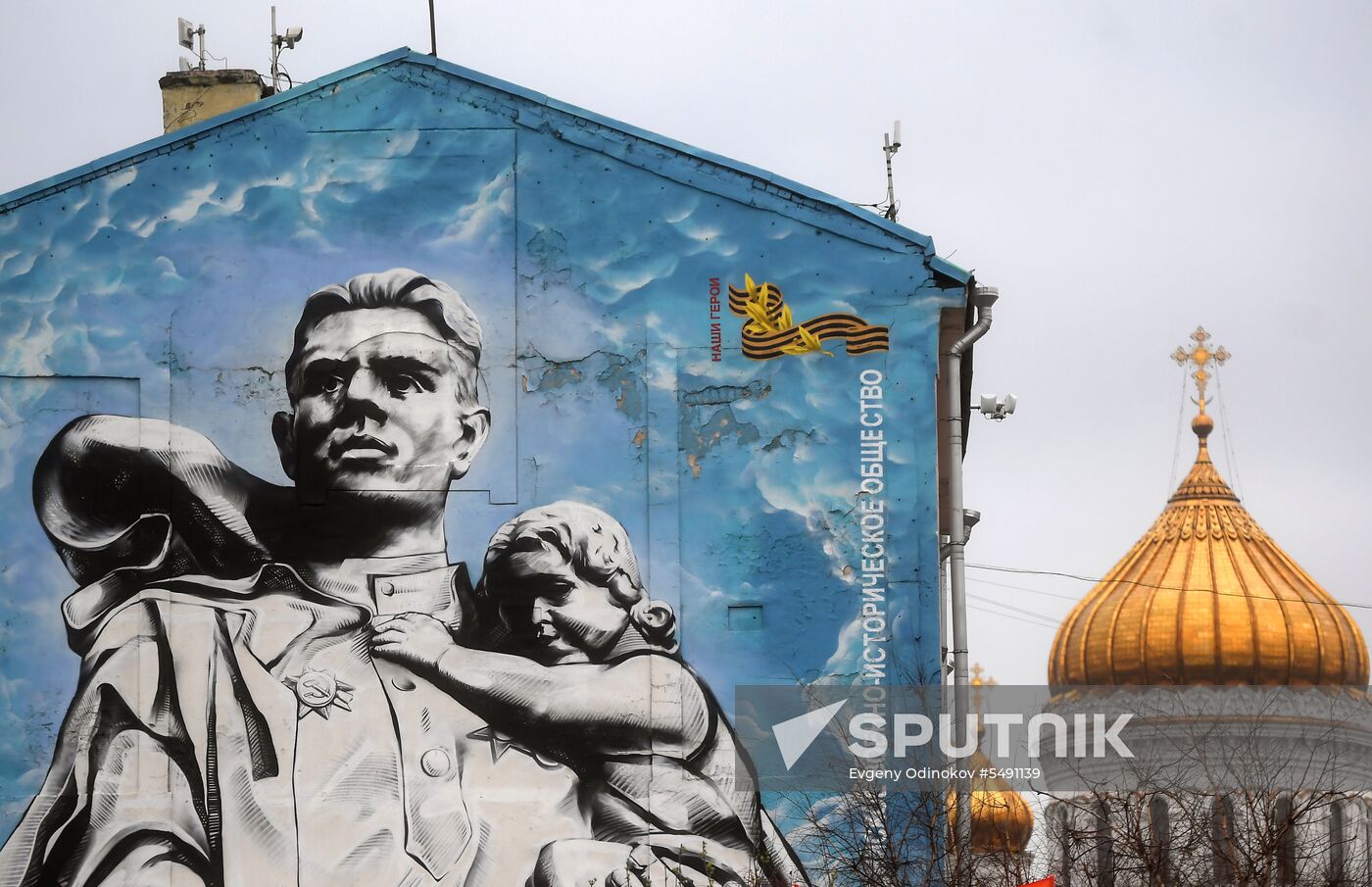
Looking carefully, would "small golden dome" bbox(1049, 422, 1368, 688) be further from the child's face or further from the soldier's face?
the soldier's face

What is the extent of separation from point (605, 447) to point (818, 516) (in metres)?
2.72

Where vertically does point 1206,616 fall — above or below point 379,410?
below

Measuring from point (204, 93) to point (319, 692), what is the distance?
936 centimetres

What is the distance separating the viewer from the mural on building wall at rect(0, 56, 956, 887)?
2744cm

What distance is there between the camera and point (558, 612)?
91.1ft

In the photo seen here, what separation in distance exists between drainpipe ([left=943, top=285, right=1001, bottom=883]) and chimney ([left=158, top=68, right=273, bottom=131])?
10.6 metres

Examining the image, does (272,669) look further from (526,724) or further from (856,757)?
(856,757)

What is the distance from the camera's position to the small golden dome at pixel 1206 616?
85.4 meters

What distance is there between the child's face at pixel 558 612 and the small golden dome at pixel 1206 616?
59868 millimetres

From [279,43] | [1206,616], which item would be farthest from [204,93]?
[1206,616]

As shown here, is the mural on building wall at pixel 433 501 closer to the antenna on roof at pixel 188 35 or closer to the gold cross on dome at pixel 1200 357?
the antenna on roof at pixel 188 35

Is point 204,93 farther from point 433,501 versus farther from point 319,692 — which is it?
point 319,692

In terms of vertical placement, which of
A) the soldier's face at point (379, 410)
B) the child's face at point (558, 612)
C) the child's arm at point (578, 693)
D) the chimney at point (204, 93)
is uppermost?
the chimney at point (204, 93)

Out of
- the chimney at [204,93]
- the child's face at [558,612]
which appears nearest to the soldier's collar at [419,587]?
the child's face at [558,612]
